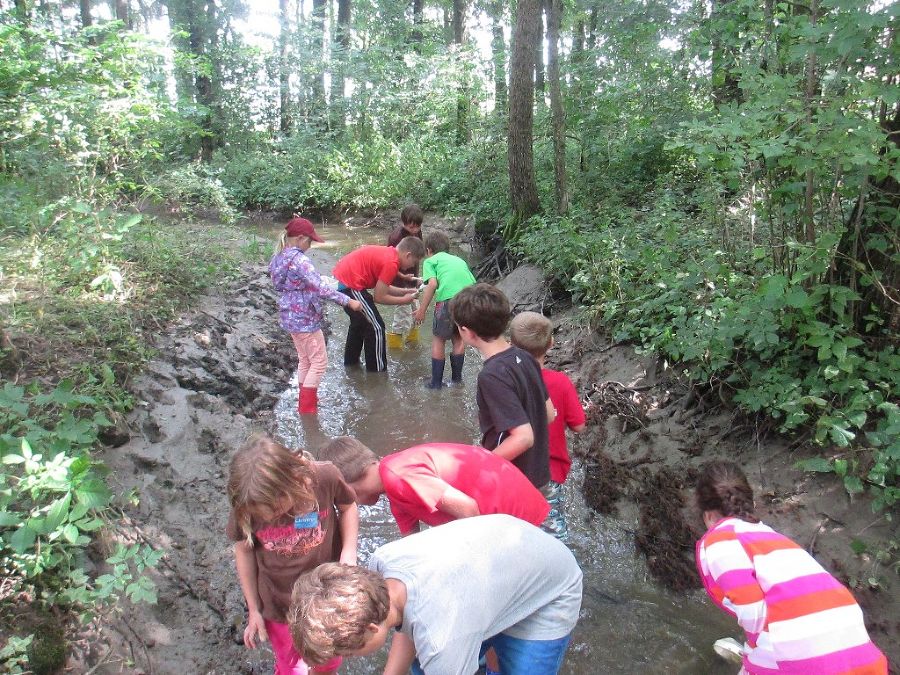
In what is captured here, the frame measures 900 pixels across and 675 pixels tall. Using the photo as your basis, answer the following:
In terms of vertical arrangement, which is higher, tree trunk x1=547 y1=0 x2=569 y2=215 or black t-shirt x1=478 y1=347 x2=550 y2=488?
tree trunk x1=547 y1=0 x2=569 y2=215

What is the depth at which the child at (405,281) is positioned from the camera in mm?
6633

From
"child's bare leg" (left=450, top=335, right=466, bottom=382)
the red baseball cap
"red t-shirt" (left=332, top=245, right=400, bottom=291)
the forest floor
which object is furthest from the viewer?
"child's bare leg" (left=450, top=335, right=466, bottom=382)

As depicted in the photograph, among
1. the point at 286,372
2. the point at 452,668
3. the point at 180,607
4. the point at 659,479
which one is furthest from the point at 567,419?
the point at 286,372

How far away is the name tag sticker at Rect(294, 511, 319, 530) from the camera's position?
7.74 feet

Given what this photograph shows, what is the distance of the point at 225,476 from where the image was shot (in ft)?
14.3

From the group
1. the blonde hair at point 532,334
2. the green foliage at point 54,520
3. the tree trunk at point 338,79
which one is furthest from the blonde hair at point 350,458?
the tree trunk at point 338,79

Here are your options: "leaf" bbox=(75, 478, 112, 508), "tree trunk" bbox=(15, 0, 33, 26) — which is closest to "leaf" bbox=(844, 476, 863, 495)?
"leaf" bbox=(75, 478, 112, 508)

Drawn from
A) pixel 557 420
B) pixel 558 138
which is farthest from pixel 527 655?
pixel 558 138

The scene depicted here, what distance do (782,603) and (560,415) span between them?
1586mm

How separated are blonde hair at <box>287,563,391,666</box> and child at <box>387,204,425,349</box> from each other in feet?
15.8

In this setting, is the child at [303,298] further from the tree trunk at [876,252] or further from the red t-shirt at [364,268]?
the tree trunk at [876,252]

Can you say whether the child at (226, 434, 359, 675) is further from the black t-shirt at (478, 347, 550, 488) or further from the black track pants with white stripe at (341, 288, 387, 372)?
the black track pants with white stripe at (341, 288, 387, 372)

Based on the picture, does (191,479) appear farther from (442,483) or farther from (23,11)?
(23,11)

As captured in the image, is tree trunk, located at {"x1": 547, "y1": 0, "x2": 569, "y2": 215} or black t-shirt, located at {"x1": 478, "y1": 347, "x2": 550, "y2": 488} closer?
black t-shirt, located at {"x1": 478, "y1": 347, "x2": 550, "y2": 488}
